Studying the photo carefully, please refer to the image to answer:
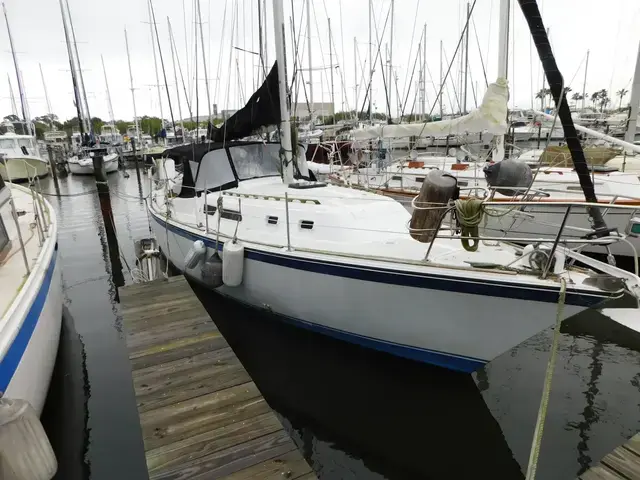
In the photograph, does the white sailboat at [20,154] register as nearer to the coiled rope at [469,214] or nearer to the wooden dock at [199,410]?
the wooden dock at [199,410]

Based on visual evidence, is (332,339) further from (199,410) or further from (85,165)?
(85,165)

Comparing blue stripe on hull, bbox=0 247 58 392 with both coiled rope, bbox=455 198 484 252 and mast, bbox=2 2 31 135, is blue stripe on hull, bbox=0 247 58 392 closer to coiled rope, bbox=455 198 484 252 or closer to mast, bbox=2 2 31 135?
coiled rope, bbox=455 198 484 252

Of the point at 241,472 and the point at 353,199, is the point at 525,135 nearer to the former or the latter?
the point at 353,199

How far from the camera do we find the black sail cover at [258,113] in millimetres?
6977

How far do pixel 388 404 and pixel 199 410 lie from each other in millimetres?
2127

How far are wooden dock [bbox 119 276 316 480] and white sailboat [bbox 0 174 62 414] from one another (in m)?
0.82

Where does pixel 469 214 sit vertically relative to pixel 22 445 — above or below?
above

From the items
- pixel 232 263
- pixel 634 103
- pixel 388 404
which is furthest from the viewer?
pixel 634 103

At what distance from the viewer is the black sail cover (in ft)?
22.9

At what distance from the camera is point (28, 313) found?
3.78 meters

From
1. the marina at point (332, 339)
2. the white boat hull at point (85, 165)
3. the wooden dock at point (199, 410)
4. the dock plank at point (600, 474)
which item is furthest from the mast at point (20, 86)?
the dock plank at point (600, 474)

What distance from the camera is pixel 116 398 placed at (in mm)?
4957

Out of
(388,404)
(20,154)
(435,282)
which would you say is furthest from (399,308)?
(20,154)

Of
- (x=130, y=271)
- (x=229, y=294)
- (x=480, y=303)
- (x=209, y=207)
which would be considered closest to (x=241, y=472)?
(x=480, y=303)
